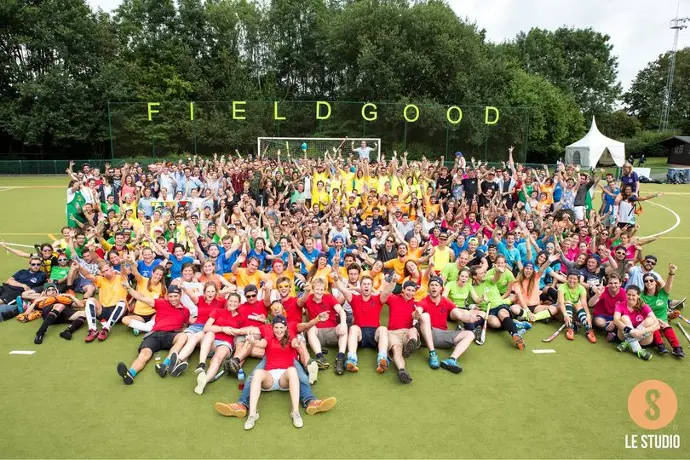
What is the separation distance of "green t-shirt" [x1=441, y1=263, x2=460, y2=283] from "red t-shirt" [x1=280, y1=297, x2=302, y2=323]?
110 inches

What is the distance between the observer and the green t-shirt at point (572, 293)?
720 centimetres

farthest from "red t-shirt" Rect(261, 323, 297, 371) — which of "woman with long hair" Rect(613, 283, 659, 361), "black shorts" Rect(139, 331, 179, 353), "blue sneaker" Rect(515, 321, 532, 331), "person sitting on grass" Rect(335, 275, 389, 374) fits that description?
"woman with long hair" Rect(613, 283, 659, 361)

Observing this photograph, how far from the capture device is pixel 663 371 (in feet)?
19.1

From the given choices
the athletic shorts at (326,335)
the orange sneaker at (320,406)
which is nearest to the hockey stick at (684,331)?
the athletic shorts at (326,335)

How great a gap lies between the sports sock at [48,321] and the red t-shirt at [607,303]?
8200mm

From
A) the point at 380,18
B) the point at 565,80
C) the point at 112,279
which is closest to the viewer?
the point at 112,279

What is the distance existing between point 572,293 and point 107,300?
7228 millimetres

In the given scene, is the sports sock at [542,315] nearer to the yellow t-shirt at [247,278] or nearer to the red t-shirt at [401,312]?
the red t-shirt at [401,312]

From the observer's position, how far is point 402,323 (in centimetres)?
617

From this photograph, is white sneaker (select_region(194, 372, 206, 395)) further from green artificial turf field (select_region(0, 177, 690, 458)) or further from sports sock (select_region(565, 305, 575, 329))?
sports sock (select_region(565, 305, 575, 329))

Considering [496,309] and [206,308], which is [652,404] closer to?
[496,309]

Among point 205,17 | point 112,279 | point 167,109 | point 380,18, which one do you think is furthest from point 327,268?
point 205,17

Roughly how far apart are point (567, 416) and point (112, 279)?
6.40 metres

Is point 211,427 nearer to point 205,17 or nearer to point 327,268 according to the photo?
point 327,268
